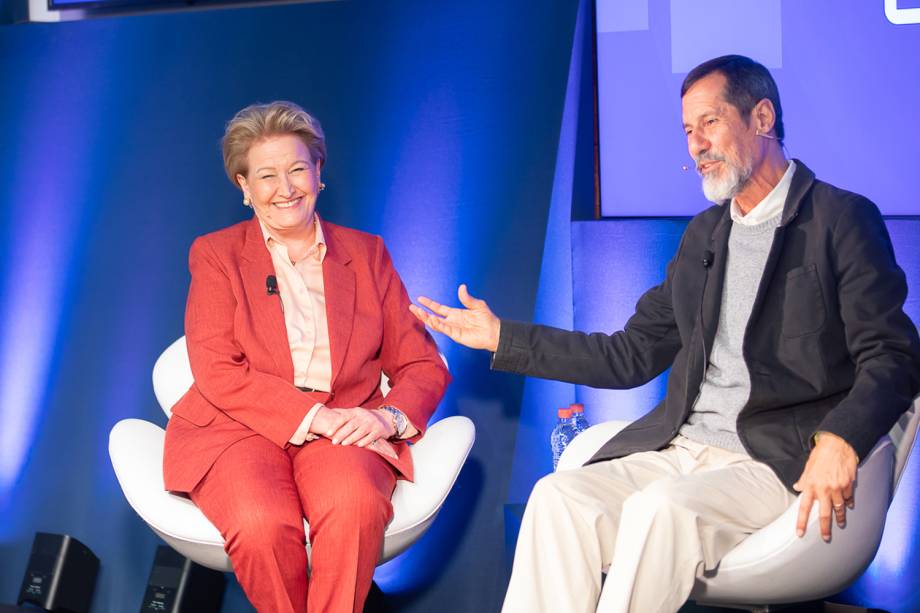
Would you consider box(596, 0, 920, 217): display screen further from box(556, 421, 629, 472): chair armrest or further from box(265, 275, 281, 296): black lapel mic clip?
box(265, 275, 281, 296): black lapel mic clip

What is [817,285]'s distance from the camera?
247 cm

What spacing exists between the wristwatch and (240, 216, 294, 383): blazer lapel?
29cm

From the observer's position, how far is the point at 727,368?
2.60 metres

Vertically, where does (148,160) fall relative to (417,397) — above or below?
above

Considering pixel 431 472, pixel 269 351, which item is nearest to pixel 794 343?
pixel 431 472

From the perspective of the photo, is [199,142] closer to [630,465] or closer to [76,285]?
[76,285]

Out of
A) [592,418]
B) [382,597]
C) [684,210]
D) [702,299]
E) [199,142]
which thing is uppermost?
[199,142]

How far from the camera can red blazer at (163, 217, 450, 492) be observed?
2.90 m

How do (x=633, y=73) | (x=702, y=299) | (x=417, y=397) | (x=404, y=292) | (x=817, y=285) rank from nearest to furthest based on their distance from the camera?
(x=817, y=285)
(x=702, y=299)
(x=417, y=397)
(x=404, y=292)
(x=633, y=73)

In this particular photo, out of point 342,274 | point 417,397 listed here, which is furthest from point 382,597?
point 342,274

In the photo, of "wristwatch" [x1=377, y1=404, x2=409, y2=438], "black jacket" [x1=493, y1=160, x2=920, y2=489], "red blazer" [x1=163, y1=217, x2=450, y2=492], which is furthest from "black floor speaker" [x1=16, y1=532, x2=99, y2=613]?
"black jacket" [x1=493, y1=160, x2=920, y2=489]

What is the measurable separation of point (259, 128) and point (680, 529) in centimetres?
177

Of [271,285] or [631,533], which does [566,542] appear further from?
[271,285]

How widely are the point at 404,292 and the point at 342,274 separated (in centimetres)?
23
